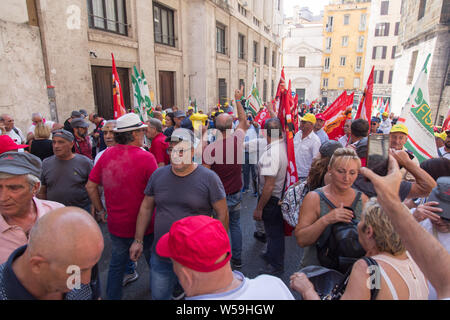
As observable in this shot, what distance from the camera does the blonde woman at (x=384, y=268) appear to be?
4.04ft

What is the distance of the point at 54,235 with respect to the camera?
1103mm

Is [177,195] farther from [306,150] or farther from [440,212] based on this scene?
[306,150]

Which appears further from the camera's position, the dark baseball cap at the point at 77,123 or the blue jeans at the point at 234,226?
the dark baseball cap at the point at 77,123

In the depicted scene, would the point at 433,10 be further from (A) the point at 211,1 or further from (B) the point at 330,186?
(B) the point at 330,186

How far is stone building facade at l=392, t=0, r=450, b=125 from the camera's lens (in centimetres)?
1328

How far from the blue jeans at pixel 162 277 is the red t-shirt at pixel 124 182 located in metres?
0.42

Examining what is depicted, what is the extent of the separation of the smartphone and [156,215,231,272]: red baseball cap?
0.99 metres

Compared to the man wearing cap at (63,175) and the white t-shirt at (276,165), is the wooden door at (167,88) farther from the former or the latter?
the white t-shirt at (276,165)

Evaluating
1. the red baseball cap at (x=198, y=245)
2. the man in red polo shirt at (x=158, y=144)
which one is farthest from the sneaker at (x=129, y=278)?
the red baseball cap at (x=198, y=245)

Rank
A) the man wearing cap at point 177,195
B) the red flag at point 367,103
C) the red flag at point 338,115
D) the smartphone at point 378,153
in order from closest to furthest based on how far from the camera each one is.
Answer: the smartphone at point 378,153, the man wearing cap at point 177,195, the red flag at point 367,103, the red flag at point 338,115

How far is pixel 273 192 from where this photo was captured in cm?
325

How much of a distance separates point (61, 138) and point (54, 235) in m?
2.14

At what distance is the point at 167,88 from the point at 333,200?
1204 cm

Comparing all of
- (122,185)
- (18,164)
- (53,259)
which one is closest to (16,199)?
(18,164)
